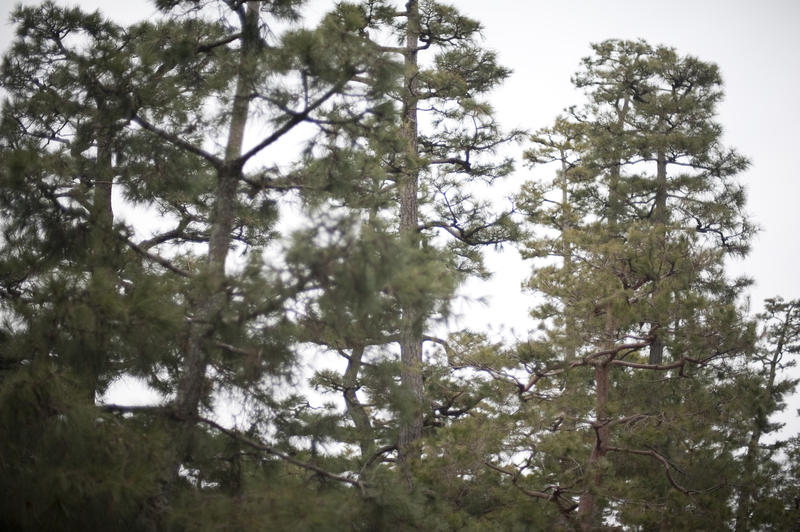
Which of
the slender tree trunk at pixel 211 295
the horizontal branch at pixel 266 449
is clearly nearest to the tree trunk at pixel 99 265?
the slender tree trunk at pixel 211 295

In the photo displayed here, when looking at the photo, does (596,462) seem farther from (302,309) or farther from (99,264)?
(99,264)

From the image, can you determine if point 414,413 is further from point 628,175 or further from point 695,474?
point 628,175

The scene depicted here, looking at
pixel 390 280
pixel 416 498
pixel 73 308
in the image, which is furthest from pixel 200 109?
pixel 416 498

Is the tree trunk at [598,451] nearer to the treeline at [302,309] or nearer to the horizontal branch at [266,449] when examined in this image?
the treeline at [302,309]

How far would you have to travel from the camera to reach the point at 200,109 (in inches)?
249

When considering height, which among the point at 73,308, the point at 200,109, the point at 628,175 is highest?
the point at 628,175

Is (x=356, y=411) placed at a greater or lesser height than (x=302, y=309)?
greater

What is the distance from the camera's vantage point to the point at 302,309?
14.2ft

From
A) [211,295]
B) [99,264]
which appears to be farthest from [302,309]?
[99,264]

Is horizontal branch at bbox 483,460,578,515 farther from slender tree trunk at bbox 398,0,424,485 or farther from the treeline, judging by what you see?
slender tree trunk at bbox 398,0,424,485

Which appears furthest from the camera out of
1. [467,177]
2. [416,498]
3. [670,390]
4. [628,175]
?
[628,175]

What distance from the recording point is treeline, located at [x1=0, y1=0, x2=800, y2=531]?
425 centimetres

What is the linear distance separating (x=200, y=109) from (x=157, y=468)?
327 cm

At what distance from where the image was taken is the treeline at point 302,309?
4.25 m
